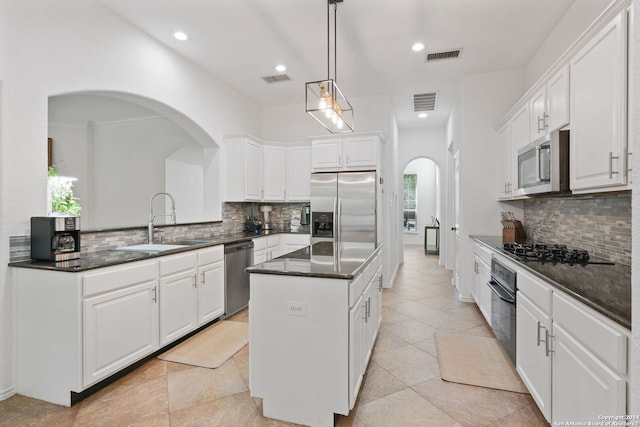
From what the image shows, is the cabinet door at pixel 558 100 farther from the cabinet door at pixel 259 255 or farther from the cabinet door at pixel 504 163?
the cabinet door at pixel 259 255

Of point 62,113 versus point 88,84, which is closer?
point 88,84

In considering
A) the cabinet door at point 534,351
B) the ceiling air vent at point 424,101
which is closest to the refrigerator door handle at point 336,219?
the ceiling air vent at point 424,101

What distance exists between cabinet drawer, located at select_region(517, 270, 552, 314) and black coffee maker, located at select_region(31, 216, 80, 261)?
10.5 ft

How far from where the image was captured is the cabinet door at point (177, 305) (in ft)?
9.25

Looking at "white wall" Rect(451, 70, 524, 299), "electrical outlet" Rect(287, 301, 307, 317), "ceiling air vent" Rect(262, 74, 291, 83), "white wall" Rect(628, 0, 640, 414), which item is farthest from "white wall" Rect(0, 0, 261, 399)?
"white wall" Rect(451, 70, 524, 299)

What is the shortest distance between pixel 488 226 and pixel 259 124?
13.6ft

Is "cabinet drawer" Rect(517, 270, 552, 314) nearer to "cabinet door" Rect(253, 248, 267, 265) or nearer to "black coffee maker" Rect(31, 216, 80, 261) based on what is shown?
"cabinet door" Rect(253, 248, 267, 265)

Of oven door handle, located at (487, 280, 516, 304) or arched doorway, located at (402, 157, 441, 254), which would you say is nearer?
oven door handle, located at (487, 280, 516, 304)

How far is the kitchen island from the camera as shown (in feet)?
6.01

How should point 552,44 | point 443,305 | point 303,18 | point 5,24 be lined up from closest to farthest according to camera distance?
1. point 5,24
2. point 303,18
3. point 552,44
4. point 443,305

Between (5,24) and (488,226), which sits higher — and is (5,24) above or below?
above

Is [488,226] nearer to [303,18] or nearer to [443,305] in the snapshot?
[443,305]

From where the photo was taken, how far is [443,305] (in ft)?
14.1

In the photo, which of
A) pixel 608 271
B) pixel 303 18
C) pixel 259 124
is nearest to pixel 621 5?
pixel 608 271
